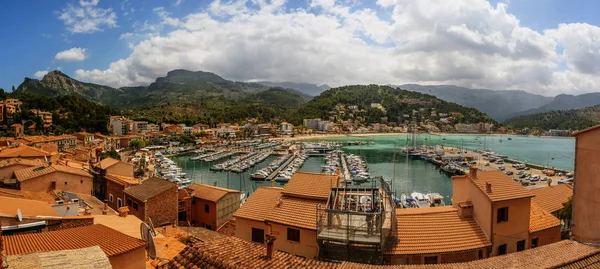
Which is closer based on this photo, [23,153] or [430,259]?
[430,259]

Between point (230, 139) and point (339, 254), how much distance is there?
3197 inches

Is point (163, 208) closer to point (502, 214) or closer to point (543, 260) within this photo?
point (502, 214)

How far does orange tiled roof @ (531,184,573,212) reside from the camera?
13133mm

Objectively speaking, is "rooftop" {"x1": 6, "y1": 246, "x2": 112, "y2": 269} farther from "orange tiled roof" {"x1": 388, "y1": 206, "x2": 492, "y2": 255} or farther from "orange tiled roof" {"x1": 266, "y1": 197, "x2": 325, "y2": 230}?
"orange tiled roof" {"x1": 388, "y1": 206, "x2": 492, "y2": 255}

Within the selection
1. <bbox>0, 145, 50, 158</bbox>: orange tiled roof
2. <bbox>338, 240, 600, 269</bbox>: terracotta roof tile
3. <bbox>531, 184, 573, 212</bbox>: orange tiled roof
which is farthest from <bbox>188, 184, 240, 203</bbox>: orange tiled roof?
<bbox>0, 145, 50, 158</bbox>: orange tiled roof

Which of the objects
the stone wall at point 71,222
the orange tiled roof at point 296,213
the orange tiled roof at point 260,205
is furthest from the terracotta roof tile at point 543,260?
the stone wall at point 71,222

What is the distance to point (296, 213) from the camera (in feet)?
32.8

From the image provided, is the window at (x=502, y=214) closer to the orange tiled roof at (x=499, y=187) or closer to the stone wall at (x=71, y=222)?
the orange tiled roof at (x=499, y=187)

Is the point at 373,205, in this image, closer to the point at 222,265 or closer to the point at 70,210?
the point at 222,265

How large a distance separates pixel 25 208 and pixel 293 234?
7.51 metres

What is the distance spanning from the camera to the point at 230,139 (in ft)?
286

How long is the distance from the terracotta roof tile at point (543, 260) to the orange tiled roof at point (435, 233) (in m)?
2.42

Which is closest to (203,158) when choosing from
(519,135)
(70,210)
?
(70,210)

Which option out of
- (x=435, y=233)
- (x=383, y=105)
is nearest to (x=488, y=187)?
(x=435, y=233)
